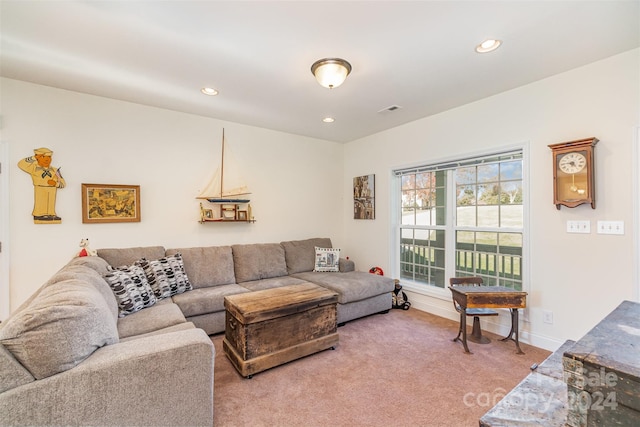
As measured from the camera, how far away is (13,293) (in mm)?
2803

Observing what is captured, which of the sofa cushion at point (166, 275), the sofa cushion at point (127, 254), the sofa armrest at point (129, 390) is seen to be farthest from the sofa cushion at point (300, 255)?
the sofa armrest at point (129, 390)

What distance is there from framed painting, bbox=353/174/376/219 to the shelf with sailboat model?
1.84m

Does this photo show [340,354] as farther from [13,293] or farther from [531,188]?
[13,293]

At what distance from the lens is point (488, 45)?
85.1 inches

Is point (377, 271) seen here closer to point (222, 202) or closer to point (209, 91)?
point (222, 202)

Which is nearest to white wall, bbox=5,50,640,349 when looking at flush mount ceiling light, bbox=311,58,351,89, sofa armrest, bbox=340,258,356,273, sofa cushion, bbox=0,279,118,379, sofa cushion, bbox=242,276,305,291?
sofa armrest, bbox=340,258,356,273

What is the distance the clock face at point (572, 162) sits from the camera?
97.1 inches

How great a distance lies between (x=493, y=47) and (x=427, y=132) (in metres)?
1.60

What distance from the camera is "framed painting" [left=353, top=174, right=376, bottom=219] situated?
4.57 metres

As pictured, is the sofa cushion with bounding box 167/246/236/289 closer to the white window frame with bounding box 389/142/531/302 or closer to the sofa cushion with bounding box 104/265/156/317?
the sofa cushion with bounding box 104/265/156/317

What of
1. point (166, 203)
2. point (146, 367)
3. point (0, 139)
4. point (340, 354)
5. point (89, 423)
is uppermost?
point (0, 139)

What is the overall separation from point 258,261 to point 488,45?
11.1ft

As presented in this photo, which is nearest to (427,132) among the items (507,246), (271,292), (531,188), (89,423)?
(531,188)

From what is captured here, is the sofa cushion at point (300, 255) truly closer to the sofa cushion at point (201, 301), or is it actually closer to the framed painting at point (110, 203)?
the sofa cushion at point (201, 301)
